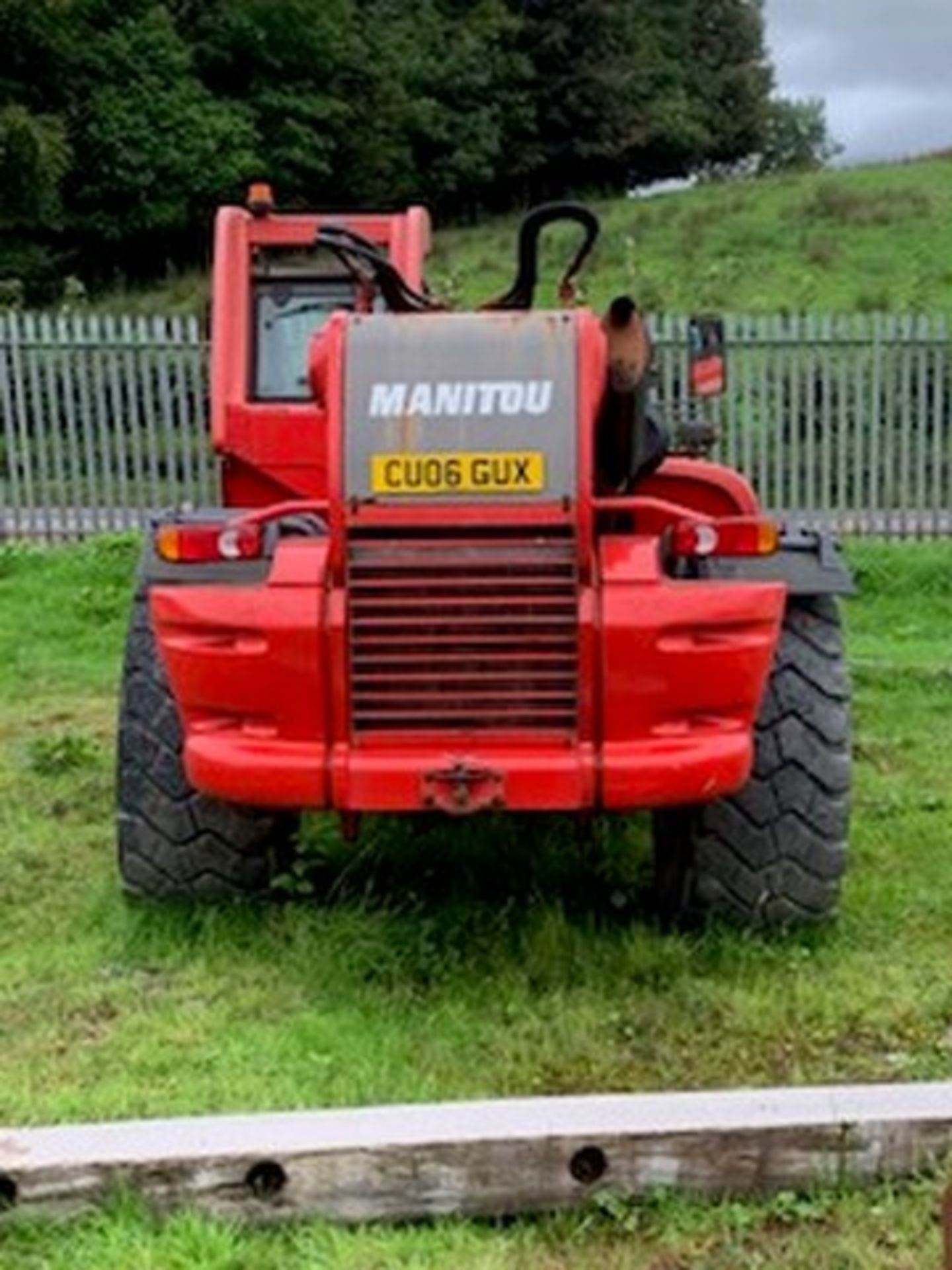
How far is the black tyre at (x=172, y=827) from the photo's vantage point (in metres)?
4.50

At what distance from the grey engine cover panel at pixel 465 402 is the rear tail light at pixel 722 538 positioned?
0.31 m

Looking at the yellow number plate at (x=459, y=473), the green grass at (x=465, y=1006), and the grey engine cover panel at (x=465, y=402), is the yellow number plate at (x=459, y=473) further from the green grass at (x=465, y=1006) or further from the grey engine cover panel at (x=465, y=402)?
the green grass at (x=465, y=1006)

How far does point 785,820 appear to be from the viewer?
14.1 feet

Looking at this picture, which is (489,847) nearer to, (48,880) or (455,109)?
(48,880)

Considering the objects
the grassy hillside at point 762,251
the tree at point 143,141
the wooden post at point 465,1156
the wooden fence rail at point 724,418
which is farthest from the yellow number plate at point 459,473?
the tree at point 143,141

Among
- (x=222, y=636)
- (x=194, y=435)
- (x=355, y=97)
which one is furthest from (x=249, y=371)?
(x=355, y=97)

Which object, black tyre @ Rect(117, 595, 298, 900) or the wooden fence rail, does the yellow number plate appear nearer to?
black tyre @ Rect(117, 595, 298, 900)

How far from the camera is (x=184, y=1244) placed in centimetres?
290

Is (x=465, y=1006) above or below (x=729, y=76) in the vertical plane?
below

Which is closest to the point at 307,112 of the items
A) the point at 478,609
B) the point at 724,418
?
the point at 724,418

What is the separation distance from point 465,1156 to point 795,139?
61706 millimetres

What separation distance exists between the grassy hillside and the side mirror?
1340 cm

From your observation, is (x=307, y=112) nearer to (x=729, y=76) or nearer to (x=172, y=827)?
(x=729, y=76)

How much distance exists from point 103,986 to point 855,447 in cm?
952
